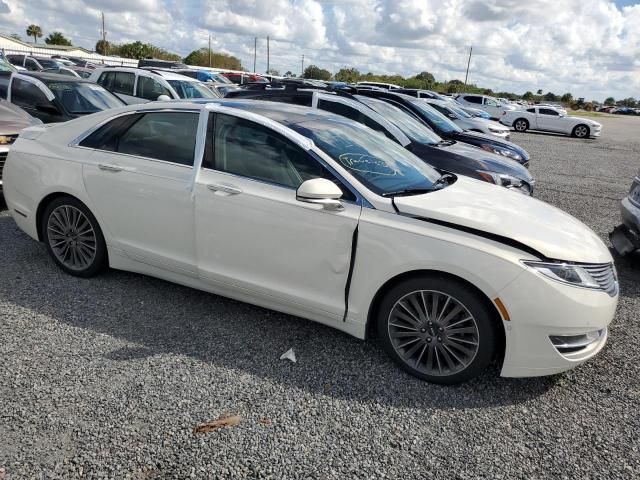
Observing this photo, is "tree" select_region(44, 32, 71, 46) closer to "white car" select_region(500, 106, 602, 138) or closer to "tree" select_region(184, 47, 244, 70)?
"tree" select_region(184, 47, 244, 70)

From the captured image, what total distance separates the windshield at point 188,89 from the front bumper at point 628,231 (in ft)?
31.5

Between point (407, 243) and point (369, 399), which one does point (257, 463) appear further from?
point (407, 243)

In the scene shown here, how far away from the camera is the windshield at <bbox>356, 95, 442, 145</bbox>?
24.1 feet

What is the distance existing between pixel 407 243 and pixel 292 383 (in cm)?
112

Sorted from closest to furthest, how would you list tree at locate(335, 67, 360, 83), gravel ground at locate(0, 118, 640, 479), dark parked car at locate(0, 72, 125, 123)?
gravel ground at locate(0, 118, 640, 479), dark parked car at locate(0, 72, 125, 123), tree at locate(335, 67, 360, 83)

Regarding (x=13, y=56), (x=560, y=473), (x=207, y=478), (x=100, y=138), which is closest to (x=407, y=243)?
(x=560, y=473)

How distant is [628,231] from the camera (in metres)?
5.38

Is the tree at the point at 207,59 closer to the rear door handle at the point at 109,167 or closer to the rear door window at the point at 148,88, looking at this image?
the rear door window at the point at 148,88

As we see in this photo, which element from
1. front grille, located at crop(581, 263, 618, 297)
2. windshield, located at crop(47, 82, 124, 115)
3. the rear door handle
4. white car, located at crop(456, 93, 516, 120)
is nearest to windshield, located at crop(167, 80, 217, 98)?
windshield, located at crop(47, 82, 124, 115)

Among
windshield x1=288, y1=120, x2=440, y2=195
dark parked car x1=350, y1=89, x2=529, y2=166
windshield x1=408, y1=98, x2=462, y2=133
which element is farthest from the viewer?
windshield x1=408, y1=98, x2=462, y2=133

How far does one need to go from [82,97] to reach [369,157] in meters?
Result: 6.44

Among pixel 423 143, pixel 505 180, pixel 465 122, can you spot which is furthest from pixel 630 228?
pixel 465 122

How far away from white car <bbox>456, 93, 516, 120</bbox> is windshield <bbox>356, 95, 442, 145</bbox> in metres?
21.7

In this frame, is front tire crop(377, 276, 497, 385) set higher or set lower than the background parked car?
lower
